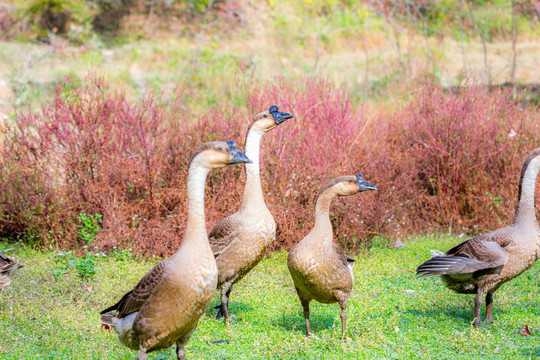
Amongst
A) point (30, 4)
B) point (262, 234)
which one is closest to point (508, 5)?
point (30, 4)

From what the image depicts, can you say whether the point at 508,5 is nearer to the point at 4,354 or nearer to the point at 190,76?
the point at 190,76

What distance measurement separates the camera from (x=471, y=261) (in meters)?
5.88

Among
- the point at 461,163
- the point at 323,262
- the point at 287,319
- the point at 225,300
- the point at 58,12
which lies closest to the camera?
the point at 323,262

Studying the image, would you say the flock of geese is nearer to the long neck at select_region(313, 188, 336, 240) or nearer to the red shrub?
the long neck at select_region(313, 188, 336, 240)

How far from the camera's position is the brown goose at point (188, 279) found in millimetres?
4180

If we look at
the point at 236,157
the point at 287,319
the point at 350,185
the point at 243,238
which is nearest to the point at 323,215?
the point at 350,185

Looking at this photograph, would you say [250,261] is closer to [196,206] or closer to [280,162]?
[196,206]

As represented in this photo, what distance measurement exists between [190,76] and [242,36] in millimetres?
6372

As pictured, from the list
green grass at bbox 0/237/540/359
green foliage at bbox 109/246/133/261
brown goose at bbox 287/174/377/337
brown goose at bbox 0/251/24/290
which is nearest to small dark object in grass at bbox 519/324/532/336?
green grass at bbox 0/237/540/359

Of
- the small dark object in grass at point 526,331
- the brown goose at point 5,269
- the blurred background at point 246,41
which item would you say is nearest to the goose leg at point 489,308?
the small dark object in grass at point 526,331

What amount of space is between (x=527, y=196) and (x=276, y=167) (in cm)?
396

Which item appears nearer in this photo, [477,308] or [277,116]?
[477,308]

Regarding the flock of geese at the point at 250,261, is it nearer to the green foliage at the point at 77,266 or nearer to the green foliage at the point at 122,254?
the green foliage at the point at 77,266

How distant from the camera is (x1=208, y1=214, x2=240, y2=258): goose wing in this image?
618cm
